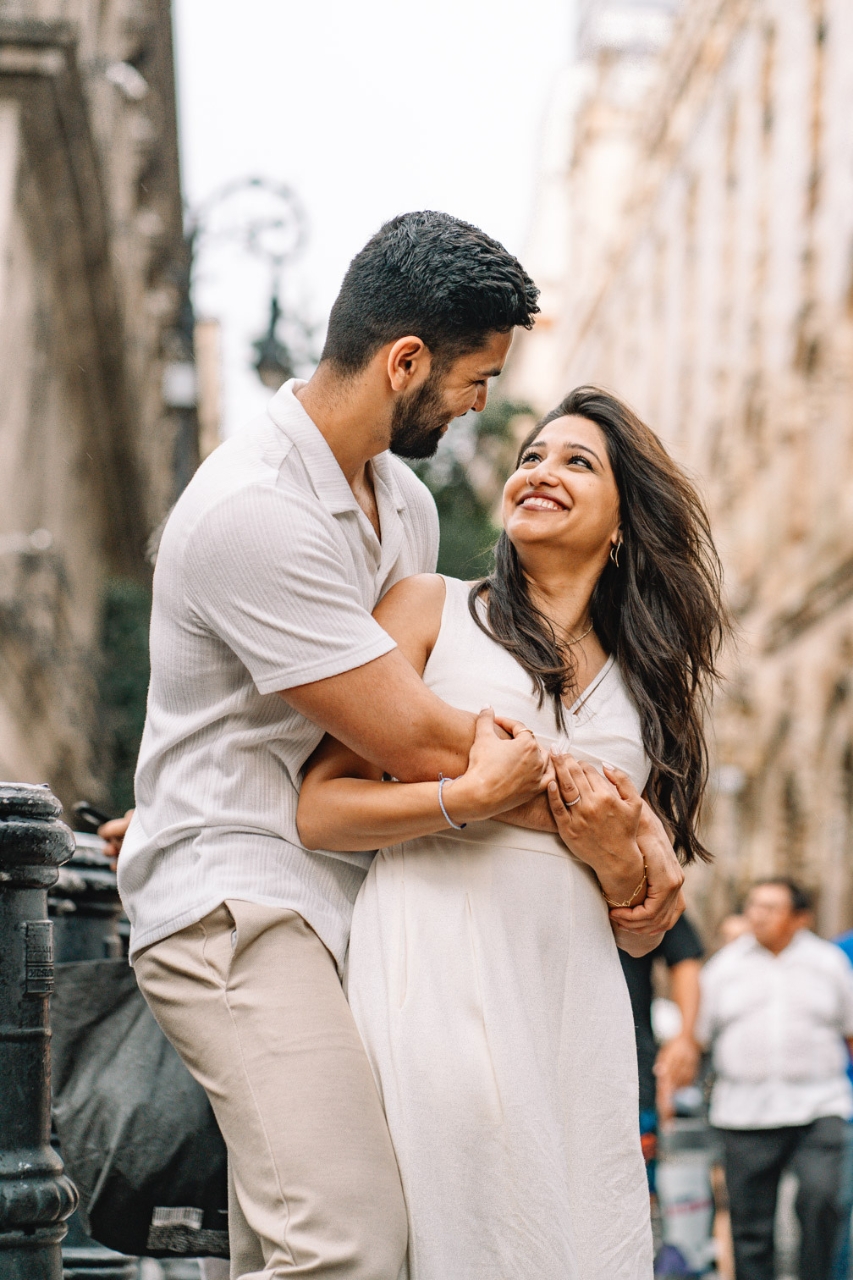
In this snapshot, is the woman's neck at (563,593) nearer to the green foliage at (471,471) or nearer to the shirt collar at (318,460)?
the shirt collar at (318,460)

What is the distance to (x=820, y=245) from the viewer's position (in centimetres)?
2836

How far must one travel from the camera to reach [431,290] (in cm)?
308

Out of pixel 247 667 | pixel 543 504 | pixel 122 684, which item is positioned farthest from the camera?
pixel 122 684

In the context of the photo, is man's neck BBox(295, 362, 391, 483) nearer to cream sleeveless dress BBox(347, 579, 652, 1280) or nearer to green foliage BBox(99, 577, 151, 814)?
cream sleeveless dress BBox(347, 579, 652, 1280)

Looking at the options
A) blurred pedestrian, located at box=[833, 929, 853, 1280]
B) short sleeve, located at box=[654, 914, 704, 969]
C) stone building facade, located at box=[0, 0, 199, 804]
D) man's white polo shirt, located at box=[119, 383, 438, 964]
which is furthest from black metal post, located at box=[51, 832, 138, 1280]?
stone building facade, located at box=[0, 0, 199, 804]

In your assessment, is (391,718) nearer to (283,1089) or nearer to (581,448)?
(283,1089)

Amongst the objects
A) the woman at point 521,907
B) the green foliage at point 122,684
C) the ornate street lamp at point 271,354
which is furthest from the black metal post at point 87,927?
the green foliage at point 122,684

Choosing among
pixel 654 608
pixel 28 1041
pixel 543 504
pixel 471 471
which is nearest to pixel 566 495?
pixel 543 504

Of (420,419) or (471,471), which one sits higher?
(471,471)

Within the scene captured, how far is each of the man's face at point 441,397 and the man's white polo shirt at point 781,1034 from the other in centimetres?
643

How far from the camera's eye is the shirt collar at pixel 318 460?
3.13 m

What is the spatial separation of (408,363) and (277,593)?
1.71 ft

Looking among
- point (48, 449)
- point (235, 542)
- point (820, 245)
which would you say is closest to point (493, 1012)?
point (235, 542)

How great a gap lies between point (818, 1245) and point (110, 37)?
633 inches
